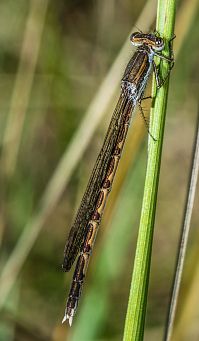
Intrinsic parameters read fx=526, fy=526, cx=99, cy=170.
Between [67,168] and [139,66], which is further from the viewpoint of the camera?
[67,168]

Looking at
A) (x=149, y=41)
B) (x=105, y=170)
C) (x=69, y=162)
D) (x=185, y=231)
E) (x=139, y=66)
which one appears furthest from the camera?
(x=69, y=162)

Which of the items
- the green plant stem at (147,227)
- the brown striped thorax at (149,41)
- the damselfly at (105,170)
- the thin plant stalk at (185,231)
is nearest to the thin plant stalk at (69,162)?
the damselfly at (105,170)

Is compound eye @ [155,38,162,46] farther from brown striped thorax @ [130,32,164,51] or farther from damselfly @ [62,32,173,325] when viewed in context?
damselfly @ [62,32,173,325]

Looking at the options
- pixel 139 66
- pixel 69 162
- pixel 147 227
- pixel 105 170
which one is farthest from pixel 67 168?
pixel 147 227

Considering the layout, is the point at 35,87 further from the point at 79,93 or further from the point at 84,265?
the point at 84,265

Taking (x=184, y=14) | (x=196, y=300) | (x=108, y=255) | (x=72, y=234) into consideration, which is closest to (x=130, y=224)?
(x=108, y=255)

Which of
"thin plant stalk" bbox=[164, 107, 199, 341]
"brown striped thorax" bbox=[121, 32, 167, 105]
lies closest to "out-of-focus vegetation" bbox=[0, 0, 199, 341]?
"brown striped thorax" bbox=[121, 32, 167, 105]

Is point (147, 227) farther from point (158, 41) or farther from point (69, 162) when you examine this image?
point (69, 162)
